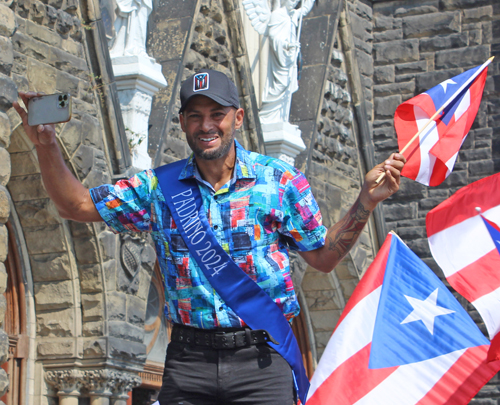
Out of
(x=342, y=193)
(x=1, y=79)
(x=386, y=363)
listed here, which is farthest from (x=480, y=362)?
(x=342, y=193)

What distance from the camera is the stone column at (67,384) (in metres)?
6.64

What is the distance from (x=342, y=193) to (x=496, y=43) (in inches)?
133

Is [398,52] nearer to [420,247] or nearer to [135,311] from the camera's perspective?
[420,247]

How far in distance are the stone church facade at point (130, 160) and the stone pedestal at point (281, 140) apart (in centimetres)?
29

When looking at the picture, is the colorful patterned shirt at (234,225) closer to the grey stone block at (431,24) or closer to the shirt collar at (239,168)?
the shirt collar at (239,168)

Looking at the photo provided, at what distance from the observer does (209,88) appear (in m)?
2.80

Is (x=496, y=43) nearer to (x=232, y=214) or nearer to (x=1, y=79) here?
(x=1, y=79)

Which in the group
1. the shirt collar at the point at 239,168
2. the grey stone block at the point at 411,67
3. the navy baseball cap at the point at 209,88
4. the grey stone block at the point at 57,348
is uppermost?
the grey stone block at the point at 411,67

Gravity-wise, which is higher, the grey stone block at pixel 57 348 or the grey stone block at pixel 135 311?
the grey stone block at pixel 135 311

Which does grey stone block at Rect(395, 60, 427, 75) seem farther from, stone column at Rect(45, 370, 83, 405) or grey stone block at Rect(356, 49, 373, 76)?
stone column at Rect(45, 370, 83, 405)

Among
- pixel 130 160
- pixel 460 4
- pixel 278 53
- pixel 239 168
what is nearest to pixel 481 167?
pixel 460 4

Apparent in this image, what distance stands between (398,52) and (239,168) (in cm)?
1045

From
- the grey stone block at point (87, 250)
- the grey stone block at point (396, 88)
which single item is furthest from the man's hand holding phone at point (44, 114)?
the grey stone block at point (396, 88)

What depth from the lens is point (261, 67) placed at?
9797 mm
